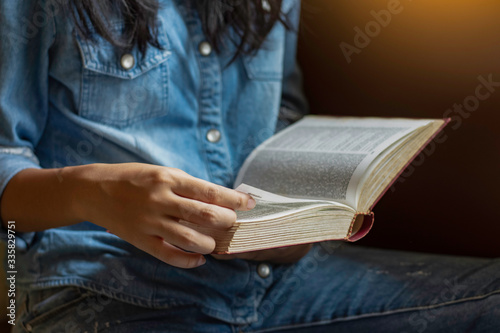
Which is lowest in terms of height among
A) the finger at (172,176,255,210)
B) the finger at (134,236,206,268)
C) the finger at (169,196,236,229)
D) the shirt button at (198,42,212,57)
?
the finger at (134,236,206,268)

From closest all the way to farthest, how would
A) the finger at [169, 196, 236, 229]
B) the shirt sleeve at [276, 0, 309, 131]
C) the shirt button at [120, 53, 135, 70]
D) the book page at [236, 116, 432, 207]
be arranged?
the finger at [169, 196, 236, 229], the book page at [236, 116, 432, 207], the shirt button at [120, 53, 135, 70], the shirt sleeve at [276, 0, 309, 131]

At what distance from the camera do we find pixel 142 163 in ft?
1.94

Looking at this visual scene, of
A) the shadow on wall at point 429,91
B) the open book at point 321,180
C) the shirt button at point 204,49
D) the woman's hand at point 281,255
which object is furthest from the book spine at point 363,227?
the shirt button at point 204,49

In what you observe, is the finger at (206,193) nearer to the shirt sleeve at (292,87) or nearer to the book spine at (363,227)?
the book spine at (363,227)

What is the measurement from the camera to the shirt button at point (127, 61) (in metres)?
0.70

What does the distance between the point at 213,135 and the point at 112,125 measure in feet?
0.53

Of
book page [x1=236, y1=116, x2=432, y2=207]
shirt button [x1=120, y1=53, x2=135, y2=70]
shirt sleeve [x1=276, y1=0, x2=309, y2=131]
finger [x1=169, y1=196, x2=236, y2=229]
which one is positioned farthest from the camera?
shirt sleeve [x1=276, y1=0, x2=309, y2=131]

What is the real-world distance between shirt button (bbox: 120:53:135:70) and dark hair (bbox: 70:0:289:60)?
13mm

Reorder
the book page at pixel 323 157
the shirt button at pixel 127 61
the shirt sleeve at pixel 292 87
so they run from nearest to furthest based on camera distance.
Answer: the book page at pixel 323 157, the shirt button at pixel 127 61, the shirt sleeve at pixel 292 87

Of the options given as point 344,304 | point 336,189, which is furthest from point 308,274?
point 336,189

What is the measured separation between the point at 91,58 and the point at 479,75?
597 millimetres

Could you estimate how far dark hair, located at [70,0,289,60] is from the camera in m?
0.65

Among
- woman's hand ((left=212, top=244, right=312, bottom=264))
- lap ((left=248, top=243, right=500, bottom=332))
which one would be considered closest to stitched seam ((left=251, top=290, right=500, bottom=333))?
lap ((left=248, top=243, right=500, bottom=332))

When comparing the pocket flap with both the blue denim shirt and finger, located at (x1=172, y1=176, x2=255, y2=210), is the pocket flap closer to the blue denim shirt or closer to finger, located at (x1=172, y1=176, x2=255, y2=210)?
the blue denim shirt
